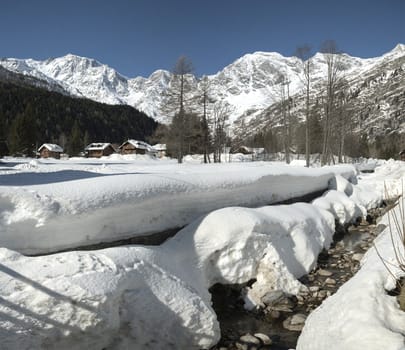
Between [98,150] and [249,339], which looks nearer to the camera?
[249,339]

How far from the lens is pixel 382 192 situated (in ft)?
55.4

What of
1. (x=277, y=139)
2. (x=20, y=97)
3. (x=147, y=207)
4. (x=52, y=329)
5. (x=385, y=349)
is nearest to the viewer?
(x=385, y=349)

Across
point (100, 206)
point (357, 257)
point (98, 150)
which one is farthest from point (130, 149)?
point (100, 206)

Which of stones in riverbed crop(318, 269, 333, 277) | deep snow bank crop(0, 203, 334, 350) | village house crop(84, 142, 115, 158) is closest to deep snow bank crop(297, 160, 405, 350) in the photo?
deep snow bank crop(0, 203, 334, 350)

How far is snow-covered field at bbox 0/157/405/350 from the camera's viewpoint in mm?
3879

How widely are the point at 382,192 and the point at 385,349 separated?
15.3 metres

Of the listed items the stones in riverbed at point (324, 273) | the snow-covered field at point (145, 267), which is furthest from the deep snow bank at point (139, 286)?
the stones in riverbed at point (324, 273)

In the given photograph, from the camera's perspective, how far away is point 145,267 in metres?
4.92

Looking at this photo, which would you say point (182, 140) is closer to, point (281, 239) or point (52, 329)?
point (281, 239)

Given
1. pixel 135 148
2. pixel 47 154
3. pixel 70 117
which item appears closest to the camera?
pixel 47 154

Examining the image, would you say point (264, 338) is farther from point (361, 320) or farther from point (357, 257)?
point (357, 257)

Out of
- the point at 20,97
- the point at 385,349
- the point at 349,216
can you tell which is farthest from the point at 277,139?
the point at 20,97

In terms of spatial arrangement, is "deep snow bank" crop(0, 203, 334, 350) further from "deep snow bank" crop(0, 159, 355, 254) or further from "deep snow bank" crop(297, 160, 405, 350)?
"deep snow bank" crop(297, 160, 405, 350)

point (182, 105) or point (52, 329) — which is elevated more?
point (182, 105)
